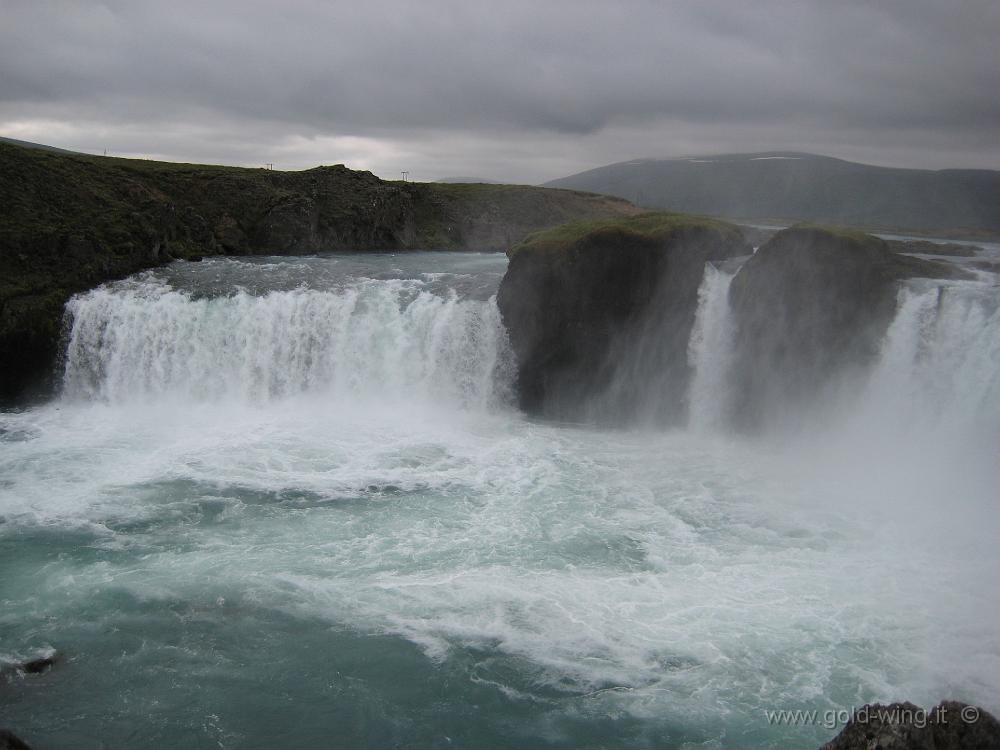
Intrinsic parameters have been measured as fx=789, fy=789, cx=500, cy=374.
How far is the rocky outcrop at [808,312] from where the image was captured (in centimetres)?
2180

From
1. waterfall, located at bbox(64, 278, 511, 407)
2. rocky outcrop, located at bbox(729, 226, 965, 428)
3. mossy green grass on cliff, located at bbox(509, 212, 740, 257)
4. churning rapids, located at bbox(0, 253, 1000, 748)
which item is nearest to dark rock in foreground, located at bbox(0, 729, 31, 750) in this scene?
churning rapids, located at bbox(0, 253, 1000, 748)

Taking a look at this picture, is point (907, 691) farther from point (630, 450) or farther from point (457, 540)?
Result: point (630, 450)

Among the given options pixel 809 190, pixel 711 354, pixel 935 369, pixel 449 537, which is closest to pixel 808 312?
pixel 711 354

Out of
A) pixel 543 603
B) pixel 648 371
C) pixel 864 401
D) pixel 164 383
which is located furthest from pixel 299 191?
pixel 543 603

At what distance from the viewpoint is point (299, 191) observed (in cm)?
4241

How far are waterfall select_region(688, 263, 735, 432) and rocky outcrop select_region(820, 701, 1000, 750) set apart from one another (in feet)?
55.4

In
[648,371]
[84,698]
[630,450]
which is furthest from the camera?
[648,371]

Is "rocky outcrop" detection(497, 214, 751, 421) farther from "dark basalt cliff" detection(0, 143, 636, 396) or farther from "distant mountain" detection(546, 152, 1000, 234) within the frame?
"distant mountain" detection(546, 152, 1000, 234)

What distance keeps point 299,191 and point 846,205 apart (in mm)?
31699

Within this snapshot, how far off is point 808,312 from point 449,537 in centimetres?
1295

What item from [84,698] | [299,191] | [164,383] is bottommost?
[84,698]

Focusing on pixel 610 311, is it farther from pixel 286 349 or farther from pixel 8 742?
pixel 8 742

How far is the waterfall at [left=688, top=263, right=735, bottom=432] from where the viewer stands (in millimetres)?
23562

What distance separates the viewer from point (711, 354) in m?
23.8
